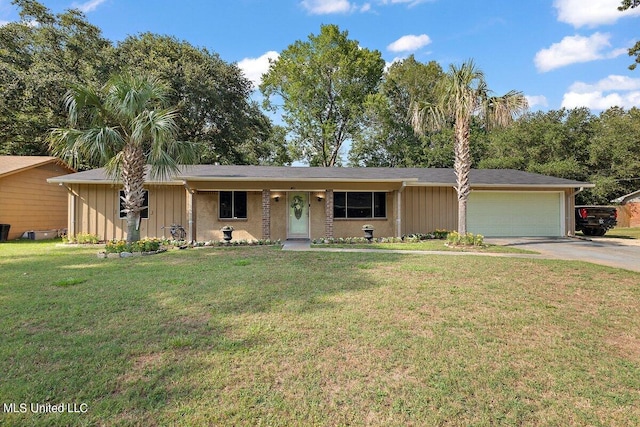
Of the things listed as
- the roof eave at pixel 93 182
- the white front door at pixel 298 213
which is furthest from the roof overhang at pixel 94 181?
the white front door at pixel 298 213

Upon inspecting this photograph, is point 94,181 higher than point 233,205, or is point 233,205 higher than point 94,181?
point 94,181

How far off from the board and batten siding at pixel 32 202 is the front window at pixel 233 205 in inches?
342

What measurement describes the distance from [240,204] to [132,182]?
4128 mm

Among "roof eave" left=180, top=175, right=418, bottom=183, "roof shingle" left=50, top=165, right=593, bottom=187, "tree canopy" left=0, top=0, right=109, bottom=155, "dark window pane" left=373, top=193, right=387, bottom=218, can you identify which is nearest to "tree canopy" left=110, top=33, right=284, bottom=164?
"tree canopy" left=0, top=0, right=109, bottom=155

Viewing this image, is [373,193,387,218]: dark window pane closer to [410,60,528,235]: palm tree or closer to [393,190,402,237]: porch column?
[393,190,402,237]: porch column

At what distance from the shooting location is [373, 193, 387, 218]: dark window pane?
13789 mm

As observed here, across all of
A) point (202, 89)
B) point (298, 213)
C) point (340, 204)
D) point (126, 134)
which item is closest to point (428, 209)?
point (340, 204)

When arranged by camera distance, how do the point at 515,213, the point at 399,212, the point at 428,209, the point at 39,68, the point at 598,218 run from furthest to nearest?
the point at 39,68 < the point at 598,218 < the point at 515,213 < the point at 428,209 < the point at 399,212

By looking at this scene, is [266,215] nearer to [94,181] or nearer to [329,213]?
[329,213]

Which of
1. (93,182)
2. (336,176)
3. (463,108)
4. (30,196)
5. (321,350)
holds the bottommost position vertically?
(321,350)

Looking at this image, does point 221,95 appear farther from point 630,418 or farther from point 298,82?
point 630,418

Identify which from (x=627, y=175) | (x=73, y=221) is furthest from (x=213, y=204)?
(x=627, y=175)

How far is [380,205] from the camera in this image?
13.8 m

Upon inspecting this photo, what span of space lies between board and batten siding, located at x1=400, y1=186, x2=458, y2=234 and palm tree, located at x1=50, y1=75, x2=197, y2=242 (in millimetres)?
8729
